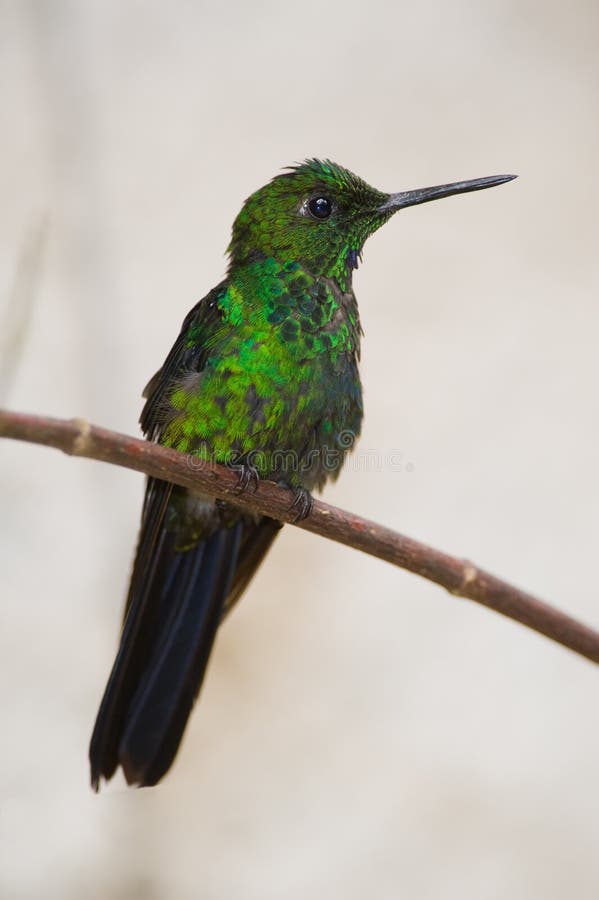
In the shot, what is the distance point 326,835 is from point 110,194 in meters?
3.01

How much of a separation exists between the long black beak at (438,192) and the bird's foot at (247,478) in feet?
3.19

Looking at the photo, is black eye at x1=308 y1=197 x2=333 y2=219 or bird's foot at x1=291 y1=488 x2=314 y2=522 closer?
bird's foot at x1=291 y1=488 x2=314 y2=522

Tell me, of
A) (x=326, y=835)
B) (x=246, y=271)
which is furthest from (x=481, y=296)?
(x=326, y=835)

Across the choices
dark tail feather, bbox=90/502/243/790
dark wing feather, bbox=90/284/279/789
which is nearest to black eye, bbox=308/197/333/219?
dark wing feather, bbox=90/284/279/789

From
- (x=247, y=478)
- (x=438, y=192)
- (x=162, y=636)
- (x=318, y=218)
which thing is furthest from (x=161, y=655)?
(x=438, y=192)

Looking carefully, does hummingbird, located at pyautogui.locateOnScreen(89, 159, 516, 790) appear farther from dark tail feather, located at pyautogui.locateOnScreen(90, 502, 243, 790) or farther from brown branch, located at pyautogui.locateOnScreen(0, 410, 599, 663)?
brown branch, located at pyautogui.locateOnScreen(0, 410, 599, 663)

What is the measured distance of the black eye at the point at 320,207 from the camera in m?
3.09

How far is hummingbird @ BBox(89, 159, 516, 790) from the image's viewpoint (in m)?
2.73

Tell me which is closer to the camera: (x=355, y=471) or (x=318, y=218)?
(x=318, y=218)

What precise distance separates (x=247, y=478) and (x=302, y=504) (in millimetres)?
159

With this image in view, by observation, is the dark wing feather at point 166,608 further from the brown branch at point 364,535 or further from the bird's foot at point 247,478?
the brown branch at point 364,535

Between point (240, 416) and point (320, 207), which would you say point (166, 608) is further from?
point (320, 207)

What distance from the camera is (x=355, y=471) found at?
4535 millimetres

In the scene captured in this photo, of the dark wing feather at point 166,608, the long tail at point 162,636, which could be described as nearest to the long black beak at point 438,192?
the dark wing feather at point 166,608
